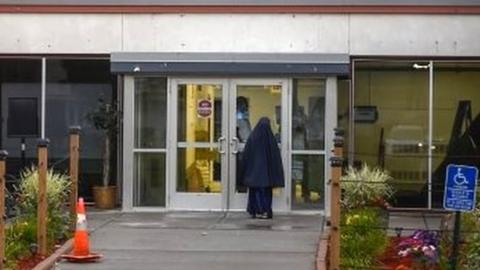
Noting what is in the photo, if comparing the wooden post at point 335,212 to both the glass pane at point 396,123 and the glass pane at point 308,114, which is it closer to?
the glass pane at point 308,114

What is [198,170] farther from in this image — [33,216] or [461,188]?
[461,188]

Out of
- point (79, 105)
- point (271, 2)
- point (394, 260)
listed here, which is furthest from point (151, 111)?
point (394, 260)

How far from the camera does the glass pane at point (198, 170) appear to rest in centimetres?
1675

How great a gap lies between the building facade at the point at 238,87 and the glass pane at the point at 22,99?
0.9 inches

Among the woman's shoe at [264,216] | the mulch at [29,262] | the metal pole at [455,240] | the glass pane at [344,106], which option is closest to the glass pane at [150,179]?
the woman's shoe at [264,216]

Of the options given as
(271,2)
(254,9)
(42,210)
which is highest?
(271,2)

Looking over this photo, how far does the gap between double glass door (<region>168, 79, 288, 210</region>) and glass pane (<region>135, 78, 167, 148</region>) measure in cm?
22

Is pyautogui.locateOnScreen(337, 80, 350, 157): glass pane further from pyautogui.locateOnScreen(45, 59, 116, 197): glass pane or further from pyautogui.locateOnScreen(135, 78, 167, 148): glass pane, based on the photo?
pyautogui.locateOnScreen(45, 59, 116, 197): glass pane

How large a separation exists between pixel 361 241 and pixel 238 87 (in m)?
5.97

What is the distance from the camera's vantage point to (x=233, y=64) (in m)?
16.5

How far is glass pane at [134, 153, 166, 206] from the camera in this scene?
16.8 metres

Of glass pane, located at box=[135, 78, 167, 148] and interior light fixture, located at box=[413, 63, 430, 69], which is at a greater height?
interior light fixture, located at box=[413, 63, 430, 69]

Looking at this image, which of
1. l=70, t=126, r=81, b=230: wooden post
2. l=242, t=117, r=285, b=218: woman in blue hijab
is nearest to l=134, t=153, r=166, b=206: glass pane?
l=242, t=117, r=285, b=218: woman in blue hijab

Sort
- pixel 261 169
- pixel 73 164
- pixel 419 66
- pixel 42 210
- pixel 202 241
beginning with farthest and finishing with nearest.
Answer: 1. pixel 419 66
2. pixel 261 169
3. pixel 202 241
4. pixel 73 164
5. pixel 42 210
